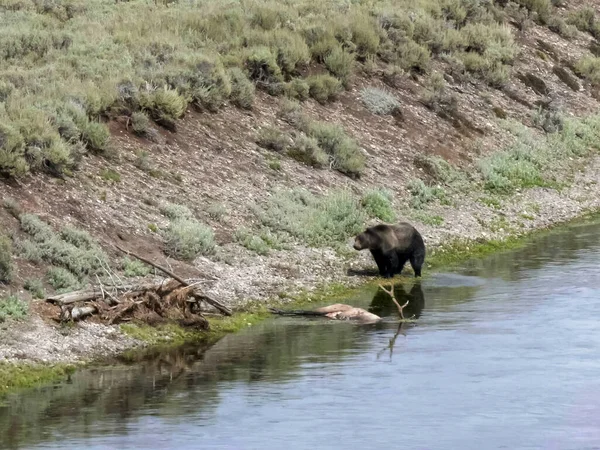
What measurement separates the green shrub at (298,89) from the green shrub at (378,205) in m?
4.66

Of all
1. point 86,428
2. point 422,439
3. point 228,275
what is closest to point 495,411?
point 422,439

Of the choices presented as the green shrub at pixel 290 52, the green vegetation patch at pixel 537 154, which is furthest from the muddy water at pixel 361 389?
the green shrub at pixel 290 52

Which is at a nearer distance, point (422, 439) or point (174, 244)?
point (422, 439)

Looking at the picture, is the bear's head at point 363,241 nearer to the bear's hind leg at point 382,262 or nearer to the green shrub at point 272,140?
the bear's hind leg at point 382,262

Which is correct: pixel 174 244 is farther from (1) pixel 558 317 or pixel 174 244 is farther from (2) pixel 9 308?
(1) pixel 558 317

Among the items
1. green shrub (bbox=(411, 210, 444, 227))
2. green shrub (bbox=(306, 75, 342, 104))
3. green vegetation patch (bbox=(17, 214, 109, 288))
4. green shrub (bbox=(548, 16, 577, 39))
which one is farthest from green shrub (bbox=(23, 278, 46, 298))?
green shrub (bbox=(548, 16, 577, 39))

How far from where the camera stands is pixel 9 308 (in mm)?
18719

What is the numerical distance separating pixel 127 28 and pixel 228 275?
12970 millimetres

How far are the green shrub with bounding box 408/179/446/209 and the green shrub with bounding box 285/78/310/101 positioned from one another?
3947 mm

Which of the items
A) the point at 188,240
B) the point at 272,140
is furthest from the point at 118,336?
the point at 272,140

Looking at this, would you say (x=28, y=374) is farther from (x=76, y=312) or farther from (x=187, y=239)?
(x=187, y=239)

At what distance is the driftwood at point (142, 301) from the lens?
19453 millimetres

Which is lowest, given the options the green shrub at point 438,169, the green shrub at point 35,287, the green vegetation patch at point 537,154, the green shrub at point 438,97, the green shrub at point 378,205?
the green vegetation patch at point 537,154

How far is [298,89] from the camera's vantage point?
32.4m
